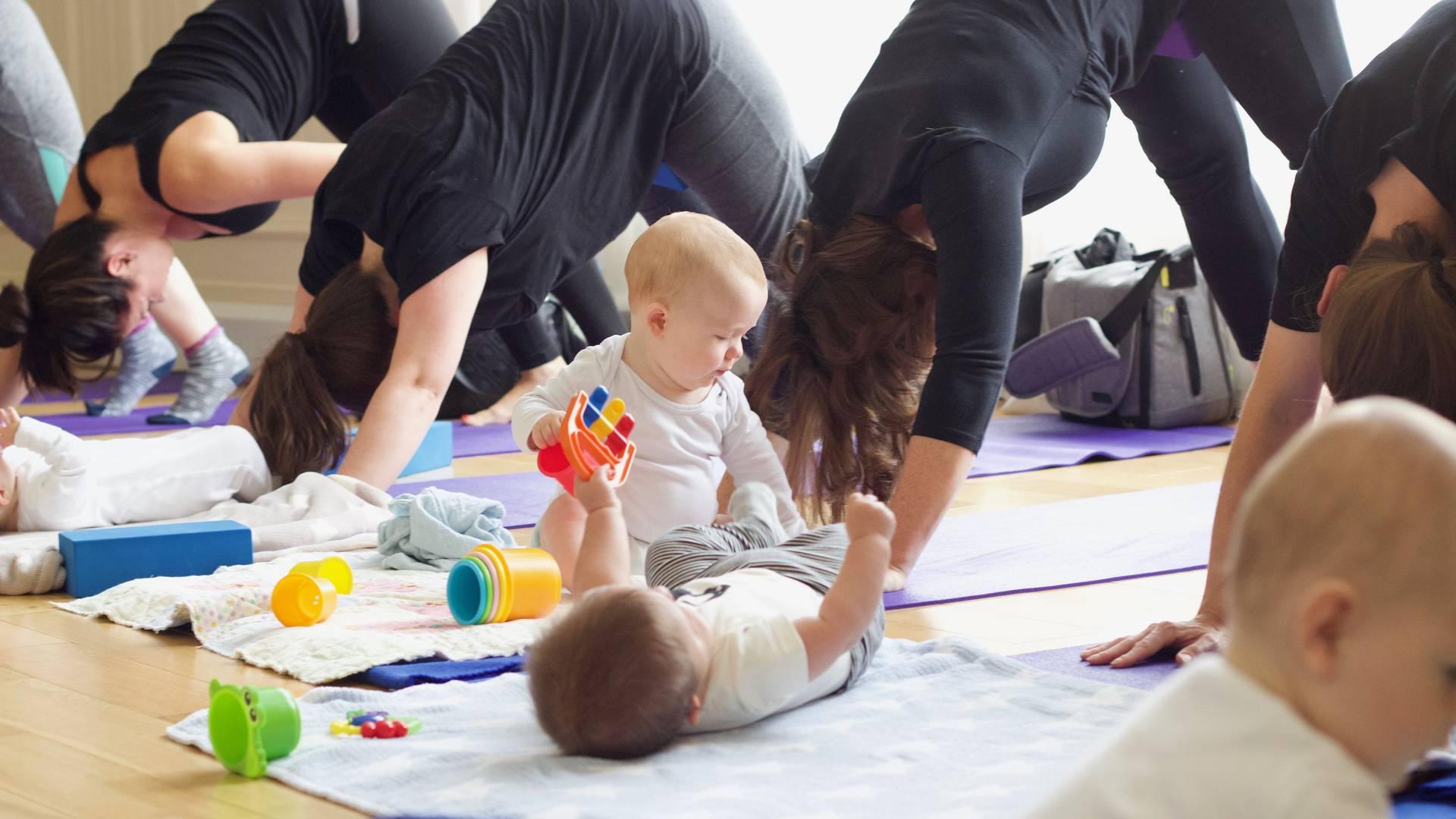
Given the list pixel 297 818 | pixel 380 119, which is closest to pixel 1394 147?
pixel 297 818

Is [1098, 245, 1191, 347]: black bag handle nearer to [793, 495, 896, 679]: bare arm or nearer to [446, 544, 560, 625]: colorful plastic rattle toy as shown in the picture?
[446, 544, 560, 625]: colorful plastic rattle toy

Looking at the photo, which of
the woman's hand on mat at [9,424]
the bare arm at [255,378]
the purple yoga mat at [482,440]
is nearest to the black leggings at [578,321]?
the purple yoga mat at [482,440]

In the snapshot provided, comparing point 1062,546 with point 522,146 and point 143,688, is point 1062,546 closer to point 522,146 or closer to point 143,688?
point 522,146

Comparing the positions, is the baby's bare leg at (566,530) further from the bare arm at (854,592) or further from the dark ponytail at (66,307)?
the dark ponytail at (66,307)

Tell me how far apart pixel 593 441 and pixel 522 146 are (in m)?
0.85

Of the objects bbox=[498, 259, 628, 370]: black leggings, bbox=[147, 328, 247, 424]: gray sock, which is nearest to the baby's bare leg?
bbox=[498, 259, 628, 370]: black leggings

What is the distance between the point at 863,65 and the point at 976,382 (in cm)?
225

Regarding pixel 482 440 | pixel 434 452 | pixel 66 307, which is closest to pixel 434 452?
pixel 434 452

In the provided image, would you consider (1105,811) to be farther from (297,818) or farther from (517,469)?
(517,469)

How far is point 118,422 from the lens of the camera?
357 centimetres

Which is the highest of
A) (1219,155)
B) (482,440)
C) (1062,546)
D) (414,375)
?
(1219,155)

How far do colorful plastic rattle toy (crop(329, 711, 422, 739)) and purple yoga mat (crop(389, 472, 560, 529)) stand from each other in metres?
1.02

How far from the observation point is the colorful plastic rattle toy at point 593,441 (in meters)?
1.47

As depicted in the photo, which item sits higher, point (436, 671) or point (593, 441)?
point (593, 441)
